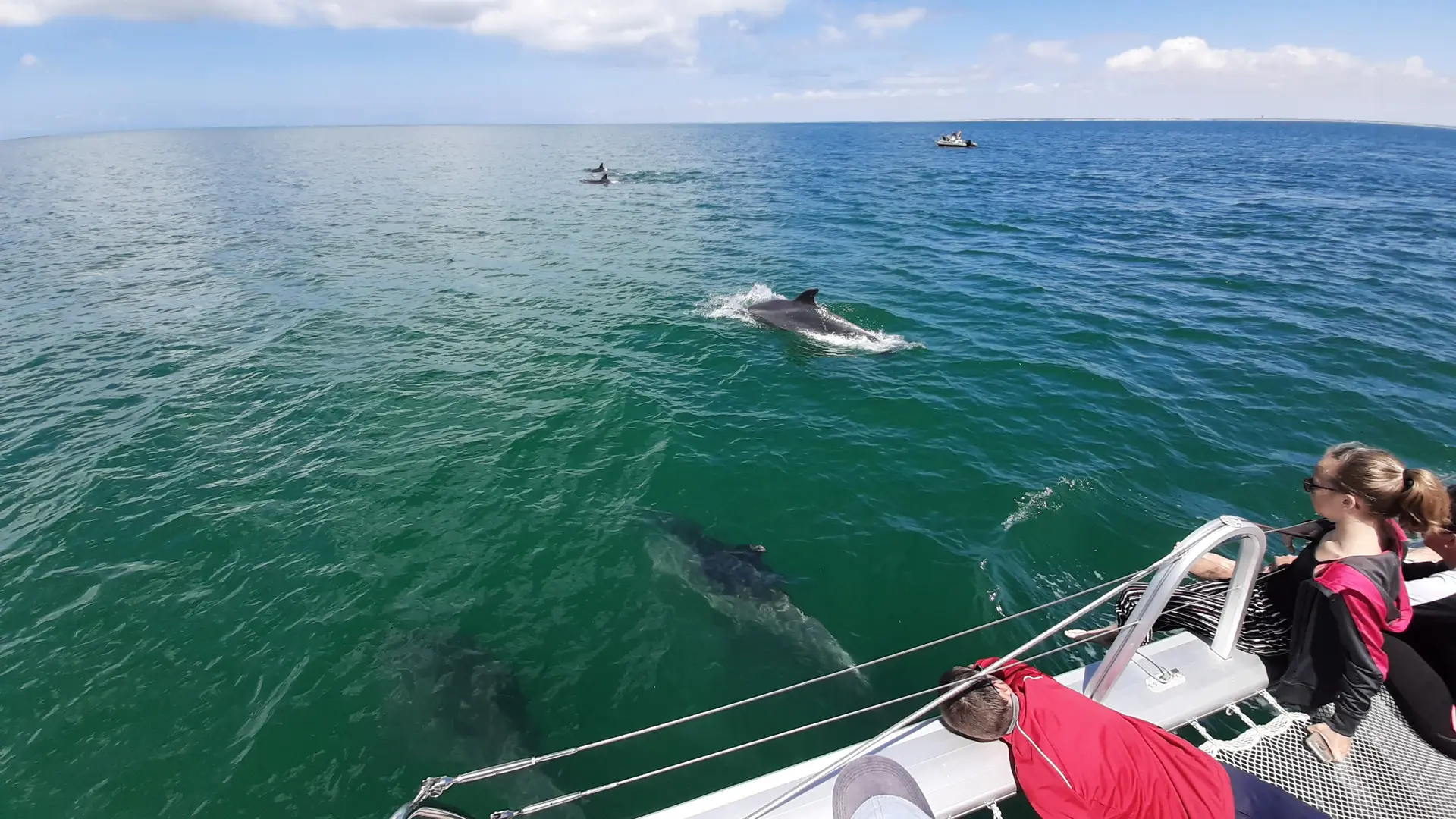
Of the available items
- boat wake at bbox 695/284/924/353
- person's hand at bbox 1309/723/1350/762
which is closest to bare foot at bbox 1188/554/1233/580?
person's hand at bbox 1309/723/1350/762

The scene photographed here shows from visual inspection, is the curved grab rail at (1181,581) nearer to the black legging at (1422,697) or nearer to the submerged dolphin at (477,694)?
the black legging at (1422,697)

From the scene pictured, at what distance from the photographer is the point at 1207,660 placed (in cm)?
505

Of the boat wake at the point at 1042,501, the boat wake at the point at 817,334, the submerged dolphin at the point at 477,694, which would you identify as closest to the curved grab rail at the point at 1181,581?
the boat wake at the point at 1042,501

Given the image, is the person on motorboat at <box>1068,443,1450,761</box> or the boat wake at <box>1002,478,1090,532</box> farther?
A: the boat wake at <box>1002,478,1090,532</box>

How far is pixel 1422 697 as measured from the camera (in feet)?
15.2

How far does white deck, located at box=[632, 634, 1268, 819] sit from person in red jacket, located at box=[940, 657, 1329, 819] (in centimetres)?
41

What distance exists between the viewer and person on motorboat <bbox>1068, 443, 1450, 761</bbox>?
4.27m

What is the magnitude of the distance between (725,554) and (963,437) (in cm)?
714

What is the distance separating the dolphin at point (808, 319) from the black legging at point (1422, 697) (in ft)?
54.0

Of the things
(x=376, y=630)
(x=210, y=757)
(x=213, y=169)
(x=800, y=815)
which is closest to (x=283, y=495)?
(x=376, y=630)

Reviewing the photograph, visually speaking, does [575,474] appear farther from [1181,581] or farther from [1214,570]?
[1181,581]

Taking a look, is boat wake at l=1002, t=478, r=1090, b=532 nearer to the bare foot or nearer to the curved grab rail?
the bare foot

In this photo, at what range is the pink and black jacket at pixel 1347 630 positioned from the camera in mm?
4246

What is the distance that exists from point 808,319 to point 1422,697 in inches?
691
